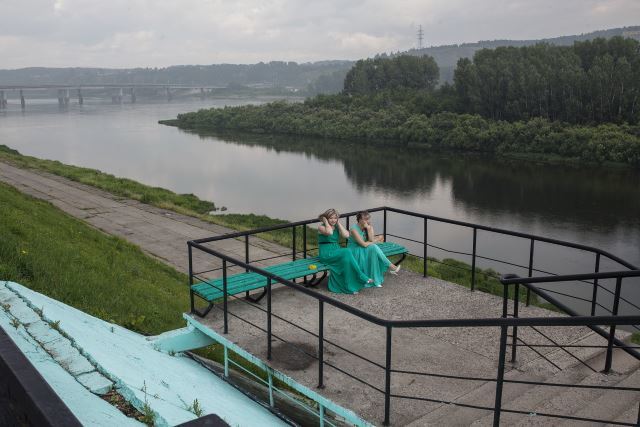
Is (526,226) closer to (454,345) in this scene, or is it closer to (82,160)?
(454,345)

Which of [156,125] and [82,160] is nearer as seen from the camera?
[82,160]

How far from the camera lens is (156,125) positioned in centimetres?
9794

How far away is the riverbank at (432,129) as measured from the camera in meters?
51.7

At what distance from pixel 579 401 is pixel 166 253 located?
53.7 ft

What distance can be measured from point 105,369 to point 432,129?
65.3 m

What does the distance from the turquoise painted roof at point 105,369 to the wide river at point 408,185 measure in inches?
728

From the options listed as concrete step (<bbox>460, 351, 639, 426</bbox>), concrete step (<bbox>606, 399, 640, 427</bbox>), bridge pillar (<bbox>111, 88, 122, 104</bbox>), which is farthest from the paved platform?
bridge pillar (<bbox>111, 88, 122, 104</bbox>)

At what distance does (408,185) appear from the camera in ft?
147

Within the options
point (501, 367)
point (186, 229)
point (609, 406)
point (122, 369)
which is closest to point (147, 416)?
point (122, 369)

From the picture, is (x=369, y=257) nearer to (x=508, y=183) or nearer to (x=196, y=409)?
(x=196, y=409)

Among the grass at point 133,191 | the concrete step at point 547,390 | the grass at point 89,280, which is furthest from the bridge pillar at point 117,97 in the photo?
the concrete step at point 547,390

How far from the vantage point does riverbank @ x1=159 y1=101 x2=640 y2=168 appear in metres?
51.7

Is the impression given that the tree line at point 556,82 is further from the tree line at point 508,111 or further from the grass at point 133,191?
the grass at point 133,191

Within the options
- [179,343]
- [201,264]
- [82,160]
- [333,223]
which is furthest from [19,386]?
[82,160]
